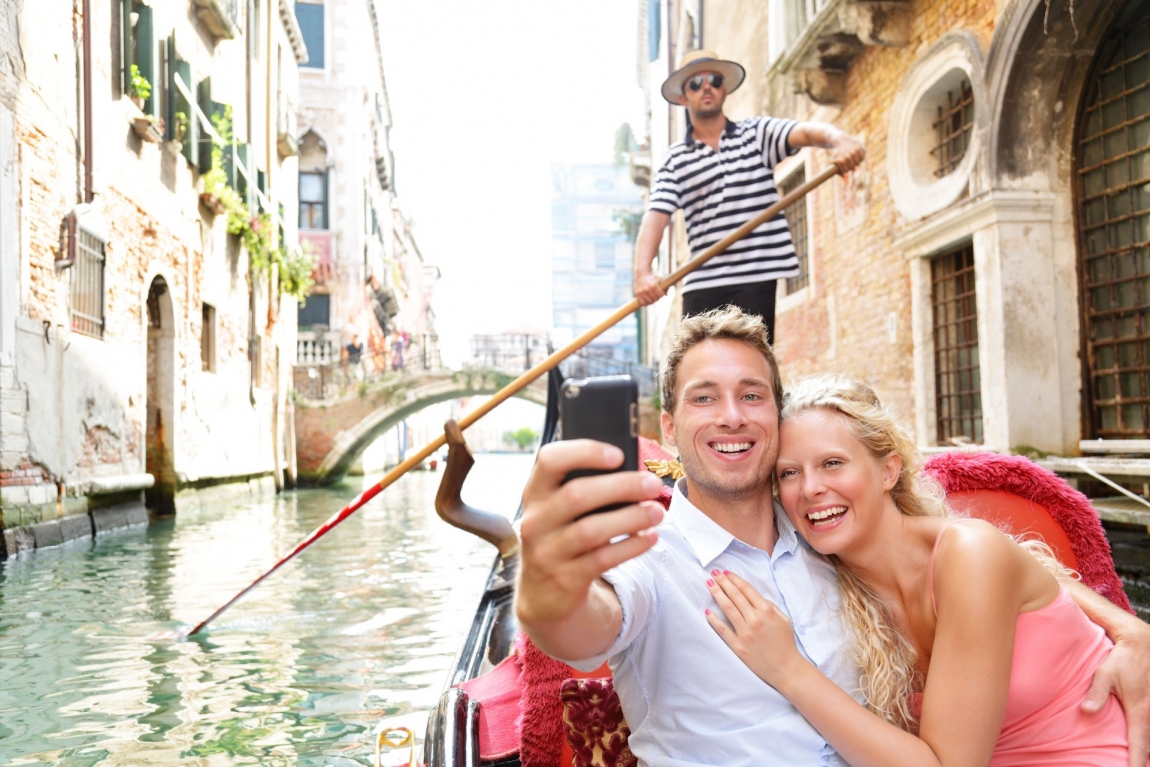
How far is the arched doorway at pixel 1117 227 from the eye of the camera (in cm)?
340

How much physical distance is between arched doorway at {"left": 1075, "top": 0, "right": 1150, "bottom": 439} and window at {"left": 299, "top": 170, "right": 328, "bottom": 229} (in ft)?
43.7

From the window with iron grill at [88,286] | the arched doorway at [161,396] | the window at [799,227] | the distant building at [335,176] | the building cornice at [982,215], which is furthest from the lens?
the distant building at [335,176]

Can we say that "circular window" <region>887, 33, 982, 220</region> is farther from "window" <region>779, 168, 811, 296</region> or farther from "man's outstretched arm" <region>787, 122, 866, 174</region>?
"man's outstretched arm" <region>787, 122, 866, 174</region>

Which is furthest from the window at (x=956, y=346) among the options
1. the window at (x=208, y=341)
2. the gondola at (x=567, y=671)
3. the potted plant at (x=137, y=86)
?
the window at (x=208, y=341)

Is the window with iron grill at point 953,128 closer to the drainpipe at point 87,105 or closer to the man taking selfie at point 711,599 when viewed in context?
the man taking selfie at point 711,599

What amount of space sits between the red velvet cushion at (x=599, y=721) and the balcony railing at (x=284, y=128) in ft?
34.3

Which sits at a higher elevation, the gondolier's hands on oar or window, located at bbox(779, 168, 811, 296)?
window, located at bbox(779, 168, 811, 296)

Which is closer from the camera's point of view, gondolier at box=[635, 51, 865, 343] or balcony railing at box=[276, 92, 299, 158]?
gondolier at box=[635, 51, 865, 343]

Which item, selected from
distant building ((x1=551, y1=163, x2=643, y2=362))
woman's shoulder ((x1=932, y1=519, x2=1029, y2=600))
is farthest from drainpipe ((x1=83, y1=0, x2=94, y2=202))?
distant building ((x1=551, y1=163, x2=643, y2=362))

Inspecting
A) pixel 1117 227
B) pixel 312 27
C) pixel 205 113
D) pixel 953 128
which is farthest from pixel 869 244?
A: pixel 312 27

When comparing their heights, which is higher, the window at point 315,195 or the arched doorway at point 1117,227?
the window at point 315,195

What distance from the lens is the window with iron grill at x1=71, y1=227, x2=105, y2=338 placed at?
210 inches

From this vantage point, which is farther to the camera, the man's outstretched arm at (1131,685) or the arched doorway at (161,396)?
the arched doorway at (161,396)

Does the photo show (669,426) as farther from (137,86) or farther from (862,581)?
(137,86)
